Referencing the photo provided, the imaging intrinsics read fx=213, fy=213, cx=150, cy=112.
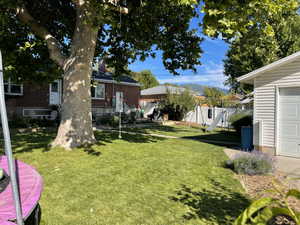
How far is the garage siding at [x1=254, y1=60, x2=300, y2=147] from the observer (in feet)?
23.3

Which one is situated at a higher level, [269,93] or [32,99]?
[32,99]

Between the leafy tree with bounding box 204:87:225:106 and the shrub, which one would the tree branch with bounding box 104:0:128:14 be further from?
the leafy tree with bounding box 204:87:225:106

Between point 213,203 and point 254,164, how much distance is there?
7.82 ft

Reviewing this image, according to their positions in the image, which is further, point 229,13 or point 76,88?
point 76,88

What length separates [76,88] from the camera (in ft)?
24.9

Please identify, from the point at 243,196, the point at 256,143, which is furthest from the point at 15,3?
the point at 256,143

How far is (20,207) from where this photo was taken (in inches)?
73.6

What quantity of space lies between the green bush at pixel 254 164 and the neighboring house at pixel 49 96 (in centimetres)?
866

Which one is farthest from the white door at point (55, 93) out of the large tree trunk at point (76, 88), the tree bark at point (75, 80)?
the large tree trunk at point (76, 88)

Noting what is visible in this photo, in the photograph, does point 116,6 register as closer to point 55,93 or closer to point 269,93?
point 269,93

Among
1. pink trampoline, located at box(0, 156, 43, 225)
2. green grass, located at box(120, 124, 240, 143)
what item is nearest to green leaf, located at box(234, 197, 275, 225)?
pink trampoline, located at box(0, 156, 43, 225)

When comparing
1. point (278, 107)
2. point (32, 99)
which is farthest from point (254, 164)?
point (32, 99)

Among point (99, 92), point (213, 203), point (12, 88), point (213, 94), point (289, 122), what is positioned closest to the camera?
point (213, 203)

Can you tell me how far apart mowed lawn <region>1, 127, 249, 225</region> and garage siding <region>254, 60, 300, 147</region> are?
1928 mm
